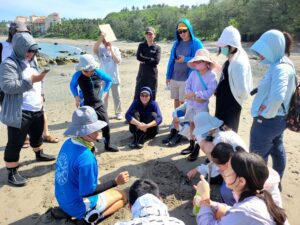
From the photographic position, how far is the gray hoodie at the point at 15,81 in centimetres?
379

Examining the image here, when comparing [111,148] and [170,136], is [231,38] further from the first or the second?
[111,148]

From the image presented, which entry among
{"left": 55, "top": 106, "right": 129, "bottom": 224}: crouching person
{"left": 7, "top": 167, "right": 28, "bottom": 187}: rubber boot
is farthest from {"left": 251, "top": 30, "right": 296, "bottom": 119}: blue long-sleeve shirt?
{"left": 7, "top": 167, "right": 28, "bottom": 187}: rubber boot

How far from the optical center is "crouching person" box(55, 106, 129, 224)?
9.61 ft

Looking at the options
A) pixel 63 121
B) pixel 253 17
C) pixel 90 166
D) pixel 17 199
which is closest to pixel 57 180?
pixel 90 166

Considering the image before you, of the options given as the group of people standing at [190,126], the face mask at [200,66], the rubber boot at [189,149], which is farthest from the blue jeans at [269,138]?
the rubber boot at [189,149]

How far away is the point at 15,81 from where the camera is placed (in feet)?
12.5

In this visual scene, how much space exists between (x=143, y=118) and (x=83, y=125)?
8.81 feet

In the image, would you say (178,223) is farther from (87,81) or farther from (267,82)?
(87,81)

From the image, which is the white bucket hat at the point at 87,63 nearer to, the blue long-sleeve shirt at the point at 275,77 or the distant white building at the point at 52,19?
the blue long-sleeve shirt at the point at 275,77

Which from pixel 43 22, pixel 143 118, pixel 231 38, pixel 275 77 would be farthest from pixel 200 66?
pixel 43 22

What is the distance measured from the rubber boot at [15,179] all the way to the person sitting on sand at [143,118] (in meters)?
1.91

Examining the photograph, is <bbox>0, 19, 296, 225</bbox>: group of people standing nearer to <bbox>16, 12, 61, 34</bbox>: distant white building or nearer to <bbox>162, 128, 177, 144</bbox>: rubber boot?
<bbox>162, 128, 177, 144</bbox>: rubber boot

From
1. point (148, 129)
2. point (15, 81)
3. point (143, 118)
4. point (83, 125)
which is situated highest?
point (15, 81)

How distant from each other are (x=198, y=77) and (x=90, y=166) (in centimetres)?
236
